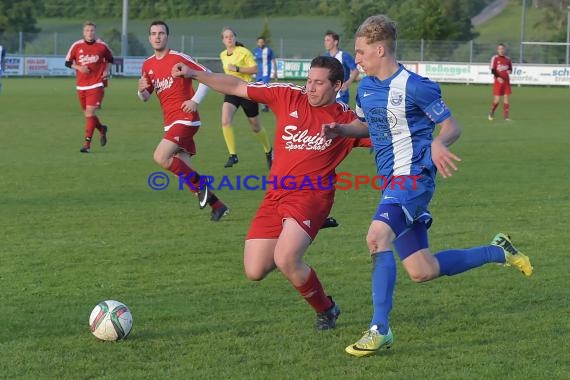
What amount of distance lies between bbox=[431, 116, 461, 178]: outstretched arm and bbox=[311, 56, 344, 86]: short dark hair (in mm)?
765

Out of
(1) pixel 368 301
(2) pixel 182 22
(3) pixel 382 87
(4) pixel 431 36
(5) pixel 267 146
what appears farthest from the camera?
(2) pixel 182 22

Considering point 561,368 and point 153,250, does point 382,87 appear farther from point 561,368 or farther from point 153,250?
point 153,250

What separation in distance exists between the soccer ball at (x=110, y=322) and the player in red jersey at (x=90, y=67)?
11.0 meters

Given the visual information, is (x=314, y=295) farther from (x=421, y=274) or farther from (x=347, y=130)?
(x=347, y=130)

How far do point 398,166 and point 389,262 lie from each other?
0.58 metres

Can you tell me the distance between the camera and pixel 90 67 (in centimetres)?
1641

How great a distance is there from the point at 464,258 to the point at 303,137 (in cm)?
119

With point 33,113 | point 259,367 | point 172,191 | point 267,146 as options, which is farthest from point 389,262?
point 33,113

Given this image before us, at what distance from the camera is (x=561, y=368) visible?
4.89 m

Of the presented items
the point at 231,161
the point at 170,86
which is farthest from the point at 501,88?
the point at 170,86

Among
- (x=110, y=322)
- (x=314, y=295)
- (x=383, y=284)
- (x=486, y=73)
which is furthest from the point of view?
(x=486, y=73)

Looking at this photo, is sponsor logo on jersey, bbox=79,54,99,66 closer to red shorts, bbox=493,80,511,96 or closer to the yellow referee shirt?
the yellow referee shirt

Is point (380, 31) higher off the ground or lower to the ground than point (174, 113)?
higher

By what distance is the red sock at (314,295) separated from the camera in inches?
220
